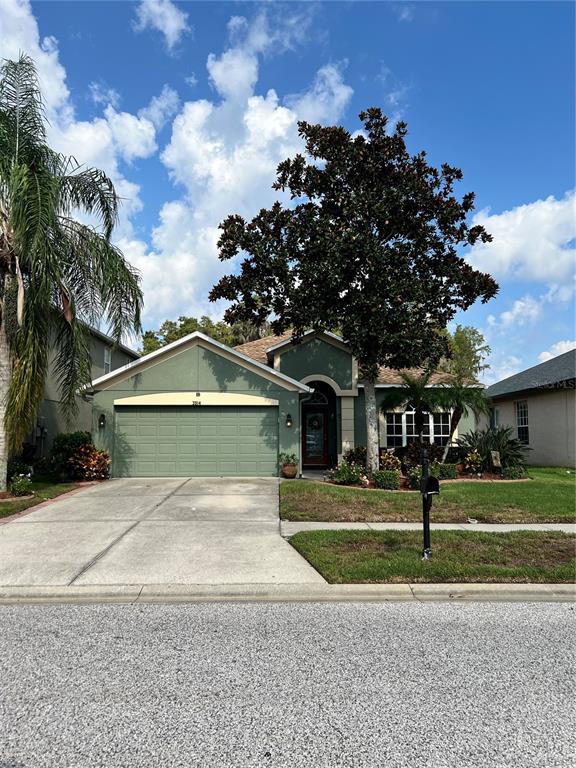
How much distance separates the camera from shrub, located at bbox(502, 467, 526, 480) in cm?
1516

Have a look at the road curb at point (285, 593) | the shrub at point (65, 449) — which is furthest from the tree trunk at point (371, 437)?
the road curb at point (285, 593)

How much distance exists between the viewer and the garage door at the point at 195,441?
51.6ft

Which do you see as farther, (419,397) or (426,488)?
(419,397)

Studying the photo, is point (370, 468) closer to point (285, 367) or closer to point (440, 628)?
point (285, 367)

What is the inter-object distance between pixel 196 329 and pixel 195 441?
2385 centimetres

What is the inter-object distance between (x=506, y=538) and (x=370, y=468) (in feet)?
22.3

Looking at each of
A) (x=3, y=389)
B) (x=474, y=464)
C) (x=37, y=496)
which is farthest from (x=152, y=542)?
(x=474, y=464)

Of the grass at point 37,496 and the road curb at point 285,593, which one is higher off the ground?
the grass at point 37,496

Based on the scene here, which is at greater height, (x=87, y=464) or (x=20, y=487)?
(x=87, y=464)

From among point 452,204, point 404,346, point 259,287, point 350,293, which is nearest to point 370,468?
point 404,346

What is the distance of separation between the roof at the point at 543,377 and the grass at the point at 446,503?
6.21 meters

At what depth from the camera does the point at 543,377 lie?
21172 millimetres

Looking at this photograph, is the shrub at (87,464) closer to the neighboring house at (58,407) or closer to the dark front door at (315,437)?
the neighboring house at (58,407)

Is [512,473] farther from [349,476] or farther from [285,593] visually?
[285,593]
